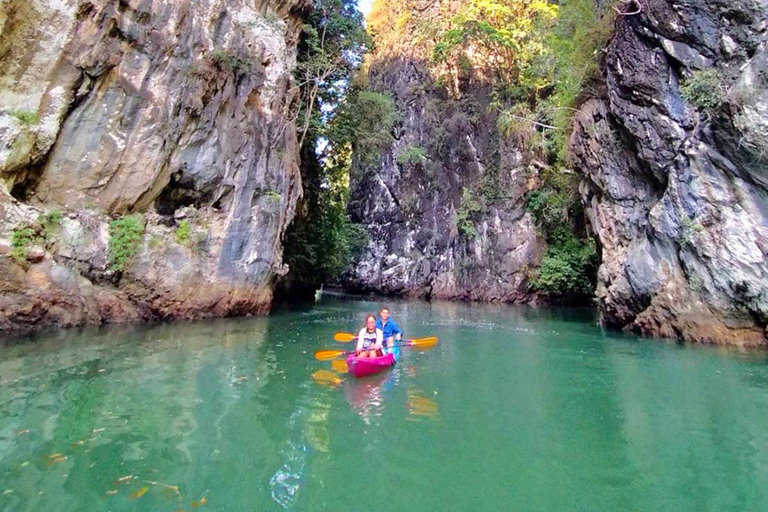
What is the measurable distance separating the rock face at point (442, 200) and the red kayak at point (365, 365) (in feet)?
65.1

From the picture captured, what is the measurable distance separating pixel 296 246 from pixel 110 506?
1821cm

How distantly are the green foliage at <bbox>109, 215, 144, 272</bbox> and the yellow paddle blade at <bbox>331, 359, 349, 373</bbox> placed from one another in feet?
21.1

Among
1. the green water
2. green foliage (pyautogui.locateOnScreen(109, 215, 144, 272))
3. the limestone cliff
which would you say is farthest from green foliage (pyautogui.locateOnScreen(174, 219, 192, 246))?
the limestone cliff

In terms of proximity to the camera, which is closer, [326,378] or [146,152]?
[326,378]

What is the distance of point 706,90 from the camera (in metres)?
11.0

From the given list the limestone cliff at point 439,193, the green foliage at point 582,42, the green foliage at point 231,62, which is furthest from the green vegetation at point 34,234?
the limestone cliff at point 439,193

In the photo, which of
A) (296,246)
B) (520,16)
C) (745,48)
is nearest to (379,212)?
(296,246)

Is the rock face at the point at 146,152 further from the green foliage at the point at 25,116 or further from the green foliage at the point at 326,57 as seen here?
the green foliage at the point at 326,57

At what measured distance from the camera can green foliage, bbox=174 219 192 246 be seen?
495 inches

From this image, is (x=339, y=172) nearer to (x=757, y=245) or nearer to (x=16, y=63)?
(x=16, y=63)

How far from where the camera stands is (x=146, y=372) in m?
6.89

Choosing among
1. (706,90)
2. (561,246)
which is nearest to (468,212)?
(561,246)

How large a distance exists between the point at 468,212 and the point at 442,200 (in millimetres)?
2515

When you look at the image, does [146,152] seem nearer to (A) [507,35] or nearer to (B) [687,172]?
(B) [687,172]
